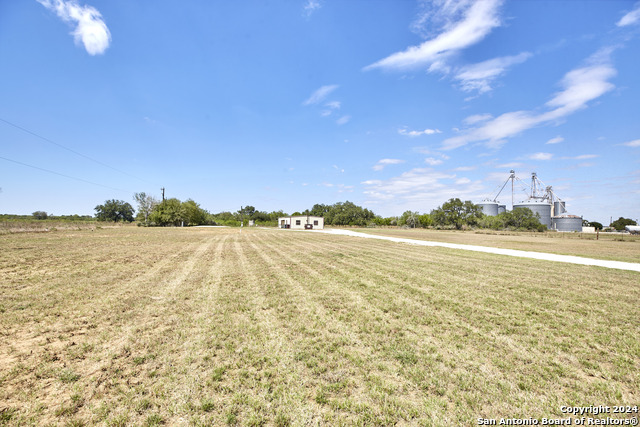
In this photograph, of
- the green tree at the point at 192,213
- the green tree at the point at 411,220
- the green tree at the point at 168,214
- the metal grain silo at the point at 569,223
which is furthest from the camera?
the green tree at the point at 411,220

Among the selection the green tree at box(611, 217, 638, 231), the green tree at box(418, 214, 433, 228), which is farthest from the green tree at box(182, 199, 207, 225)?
the green tree at box(611, 217, 638, 231)

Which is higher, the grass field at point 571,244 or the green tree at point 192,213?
the green tree at point 192,213

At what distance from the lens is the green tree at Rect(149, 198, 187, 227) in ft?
223

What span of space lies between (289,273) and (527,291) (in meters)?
8.01

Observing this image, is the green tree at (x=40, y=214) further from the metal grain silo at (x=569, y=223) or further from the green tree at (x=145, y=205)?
the metal grain silo at (x=569, y=223)

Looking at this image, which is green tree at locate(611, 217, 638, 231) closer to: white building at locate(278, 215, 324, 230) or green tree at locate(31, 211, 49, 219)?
white building at locate(278, 215, 324, 230)

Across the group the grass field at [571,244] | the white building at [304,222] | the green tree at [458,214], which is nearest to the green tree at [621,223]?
the green tree at [458,214]

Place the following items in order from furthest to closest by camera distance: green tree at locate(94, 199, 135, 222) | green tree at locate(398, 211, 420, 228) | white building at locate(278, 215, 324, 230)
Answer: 1. green tree at locate(94, 199, 135, 222)
2. green tree at locate(398, 211, 420, 228)
3. white building at locate(278, 215, 324, 230)

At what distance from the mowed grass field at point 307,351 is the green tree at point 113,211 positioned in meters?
149

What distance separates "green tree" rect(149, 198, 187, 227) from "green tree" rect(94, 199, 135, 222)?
3055 inches

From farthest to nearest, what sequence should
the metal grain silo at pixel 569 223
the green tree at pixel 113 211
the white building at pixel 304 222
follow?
the green tree at pixel 113 211 < the metal grain silo at pixel 569 223 < the white building at pixel 304 222

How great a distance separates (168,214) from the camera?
224 ft

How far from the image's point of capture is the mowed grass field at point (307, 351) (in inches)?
113

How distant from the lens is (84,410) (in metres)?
2.80
